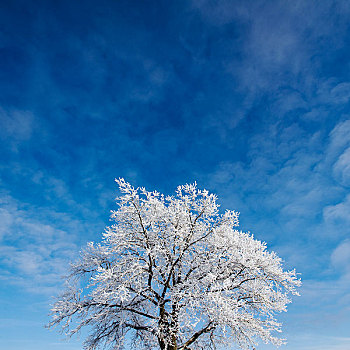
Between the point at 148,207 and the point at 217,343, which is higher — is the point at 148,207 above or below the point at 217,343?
above

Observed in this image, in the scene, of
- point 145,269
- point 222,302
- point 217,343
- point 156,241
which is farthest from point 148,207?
point 217,343

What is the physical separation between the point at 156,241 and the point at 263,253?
5.70m

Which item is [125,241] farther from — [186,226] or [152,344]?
[152,344]

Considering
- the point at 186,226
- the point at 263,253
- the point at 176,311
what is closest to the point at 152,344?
the point at 176,311

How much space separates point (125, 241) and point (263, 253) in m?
7.27

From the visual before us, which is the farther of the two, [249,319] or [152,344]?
[152,344]

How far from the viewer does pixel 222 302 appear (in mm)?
12703

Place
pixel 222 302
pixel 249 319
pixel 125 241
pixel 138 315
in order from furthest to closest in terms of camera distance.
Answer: pixel 138 315 < pixel 125 241 < pixel 249 319 < pixel 222 302

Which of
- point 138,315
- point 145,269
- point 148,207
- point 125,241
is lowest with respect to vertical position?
point 138,315

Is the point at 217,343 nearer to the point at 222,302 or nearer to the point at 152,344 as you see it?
the point at 152,344

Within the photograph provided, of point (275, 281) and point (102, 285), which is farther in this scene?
point (275, 281)

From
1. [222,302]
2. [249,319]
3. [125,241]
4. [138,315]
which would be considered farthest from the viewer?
[138,315]

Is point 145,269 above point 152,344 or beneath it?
above

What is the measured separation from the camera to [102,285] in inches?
594
